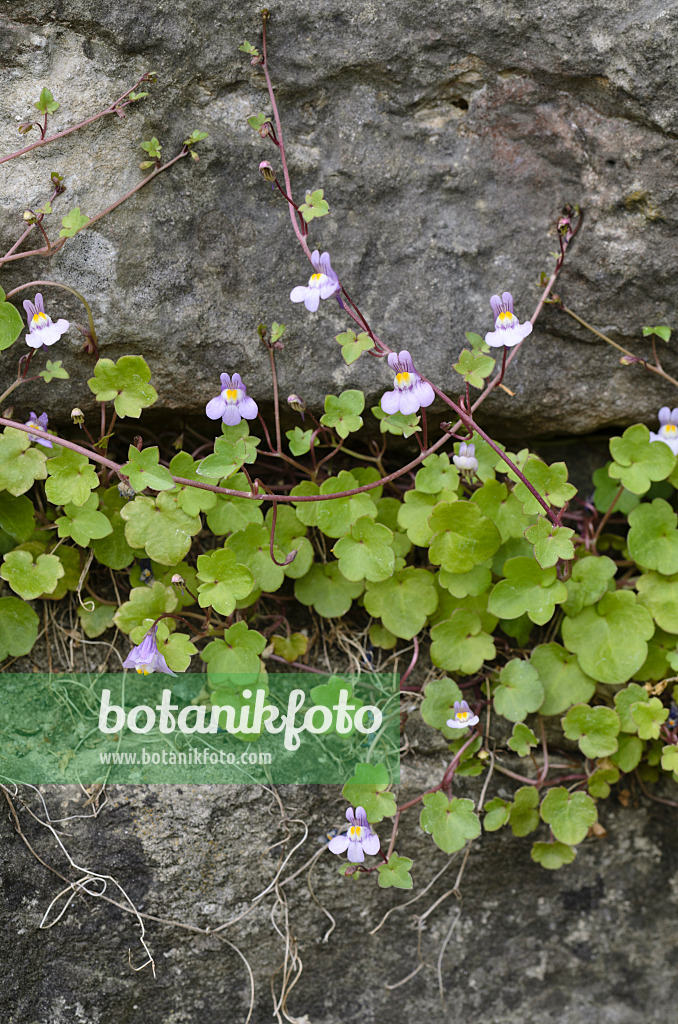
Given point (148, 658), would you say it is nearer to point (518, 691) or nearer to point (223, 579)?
point (223, 579)

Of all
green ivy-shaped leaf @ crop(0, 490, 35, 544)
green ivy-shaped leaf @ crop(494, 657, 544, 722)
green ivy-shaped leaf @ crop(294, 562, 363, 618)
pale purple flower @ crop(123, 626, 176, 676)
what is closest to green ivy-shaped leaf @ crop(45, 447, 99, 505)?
green ivy-shaped leaf @ crop(0, 490, 35, 544)

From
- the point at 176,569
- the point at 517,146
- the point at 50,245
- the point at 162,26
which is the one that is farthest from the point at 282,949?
the point at 162,26

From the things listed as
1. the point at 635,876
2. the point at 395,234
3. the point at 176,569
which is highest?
the point at 395,234

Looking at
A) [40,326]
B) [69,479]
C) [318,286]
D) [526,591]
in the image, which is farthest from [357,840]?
[40,326]

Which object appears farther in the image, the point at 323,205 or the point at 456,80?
the point at 456,80

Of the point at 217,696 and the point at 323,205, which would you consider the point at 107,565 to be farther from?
the point at 323,205
